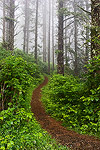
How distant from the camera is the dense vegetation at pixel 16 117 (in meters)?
2.91

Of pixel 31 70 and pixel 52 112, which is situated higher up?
pixel 31 70

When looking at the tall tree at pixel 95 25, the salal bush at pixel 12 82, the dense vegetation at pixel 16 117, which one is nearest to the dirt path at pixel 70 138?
the dense vegetation at pixel 16 117

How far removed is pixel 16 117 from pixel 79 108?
9.56ft

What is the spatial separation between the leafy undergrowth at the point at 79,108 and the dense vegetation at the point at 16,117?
4.76 feet

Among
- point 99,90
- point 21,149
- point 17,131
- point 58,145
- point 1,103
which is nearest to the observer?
point 21,149

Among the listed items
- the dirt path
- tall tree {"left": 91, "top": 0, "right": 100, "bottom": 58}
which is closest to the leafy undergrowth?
the dirt path

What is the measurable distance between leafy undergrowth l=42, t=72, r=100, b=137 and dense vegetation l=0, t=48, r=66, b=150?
4.76 ft

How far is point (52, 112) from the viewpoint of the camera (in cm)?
604

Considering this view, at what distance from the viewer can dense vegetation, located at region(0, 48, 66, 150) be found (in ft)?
9.55

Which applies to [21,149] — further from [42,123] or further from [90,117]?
[90,117]

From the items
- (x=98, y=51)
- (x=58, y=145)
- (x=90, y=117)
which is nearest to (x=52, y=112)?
(x=90, y=117)

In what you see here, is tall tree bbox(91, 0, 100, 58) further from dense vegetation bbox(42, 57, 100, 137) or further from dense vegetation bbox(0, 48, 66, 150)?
dense vegetation bbox(0, 48, 66, 150)

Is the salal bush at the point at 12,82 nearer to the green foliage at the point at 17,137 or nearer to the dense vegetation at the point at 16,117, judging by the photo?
the dense vegetation at the point at 16,117

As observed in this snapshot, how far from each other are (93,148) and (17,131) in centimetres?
221
